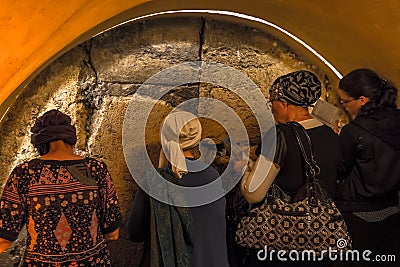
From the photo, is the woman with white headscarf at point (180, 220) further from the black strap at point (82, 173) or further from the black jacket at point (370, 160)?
the black jacket at point (370, 160)

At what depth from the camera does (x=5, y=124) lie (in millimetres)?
3479

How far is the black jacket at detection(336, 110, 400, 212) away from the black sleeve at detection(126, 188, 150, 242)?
0.87 metres

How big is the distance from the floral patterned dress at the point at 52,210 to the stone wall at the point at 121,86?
79 centimetres

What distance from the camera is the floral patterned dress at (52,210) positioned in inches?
108

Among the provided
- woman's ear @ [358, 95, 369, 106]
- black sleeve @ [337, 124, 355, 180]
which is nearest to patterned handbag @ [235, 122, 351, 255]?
black sleeve @ [337, 124, 355, 180]

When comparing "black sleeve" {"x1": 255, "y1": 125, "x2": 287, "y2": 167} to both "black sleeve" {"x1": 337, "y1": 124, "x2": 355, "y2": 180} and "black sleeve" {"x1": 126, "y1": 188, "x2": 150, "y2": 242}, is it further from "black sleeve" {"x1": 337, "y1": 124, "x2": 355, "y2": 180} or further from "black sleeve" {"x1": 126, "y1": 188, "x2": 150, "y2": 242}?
"black sleeve" {"x1": 126, "y1": 188, "x2": 150, "y2": 242}

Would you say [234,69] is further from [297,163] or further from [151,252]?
[151,252]

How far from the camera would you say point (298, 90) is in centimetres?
309

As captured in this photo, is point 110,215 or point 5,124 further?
point 5,124

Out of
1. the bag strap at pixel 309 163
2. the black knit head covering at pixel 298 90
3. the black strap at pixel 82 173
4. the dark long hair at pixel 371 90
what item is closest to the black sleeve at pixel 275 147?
the bag strap at pixel 309 163

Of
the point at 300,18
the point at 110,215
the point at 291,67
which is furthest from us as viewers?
the point at 291,67

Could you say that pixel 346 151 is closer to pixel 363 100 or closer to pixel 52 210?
pixel 363 100

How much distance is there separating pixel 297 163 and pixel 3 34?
135 centimetres

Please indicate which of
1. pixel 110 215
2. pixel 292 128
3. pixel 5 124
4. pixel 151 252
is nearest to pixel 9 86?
pixel 5 124
